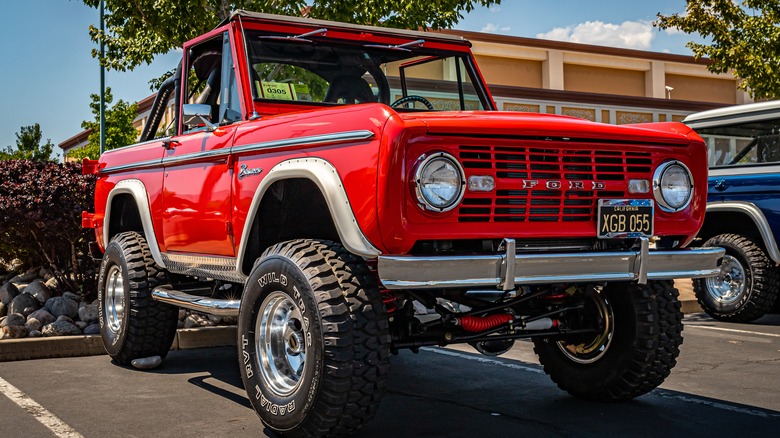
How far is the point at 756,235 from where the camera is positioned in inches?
373

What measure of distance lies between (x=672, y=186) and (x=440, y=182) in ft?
4.48

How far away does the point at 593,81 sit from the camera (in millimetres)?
35125

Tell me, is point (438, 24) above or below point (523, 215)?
above

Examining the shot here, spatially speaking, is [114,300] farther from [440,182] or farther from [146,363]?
[440,182]

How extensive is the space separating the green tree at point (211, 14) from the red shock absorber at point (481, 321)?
26.3 ft

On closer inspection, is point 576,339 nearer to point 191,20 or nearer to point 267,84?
point 267,84

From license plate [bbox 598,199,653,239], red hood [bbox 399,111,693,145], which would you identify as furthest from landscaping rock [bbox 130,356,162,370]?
license plate [bbox 598,199,653,239]

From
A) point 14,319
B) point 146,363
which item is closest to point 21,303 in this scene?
point 14,319

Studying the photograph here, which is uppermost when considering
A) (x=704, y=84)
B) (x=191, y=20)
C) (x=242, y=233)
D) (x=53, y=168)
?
(x=704, y=84)

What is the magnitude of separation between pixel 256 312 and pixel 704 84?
36.8m

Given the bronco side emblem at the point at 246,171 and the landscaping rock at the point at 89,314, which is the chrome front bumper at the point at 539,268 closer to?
the bronco side emblem at the point at 246,171

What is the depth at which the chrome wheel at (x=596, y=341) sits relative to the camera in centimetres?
522

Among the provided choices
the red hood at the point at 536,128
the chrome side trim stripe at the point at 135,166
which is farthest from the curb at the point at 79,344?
the red hood at the point at 536,128

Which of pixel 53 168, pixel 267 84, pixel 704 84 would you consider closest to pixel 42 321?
pixel 53 168
